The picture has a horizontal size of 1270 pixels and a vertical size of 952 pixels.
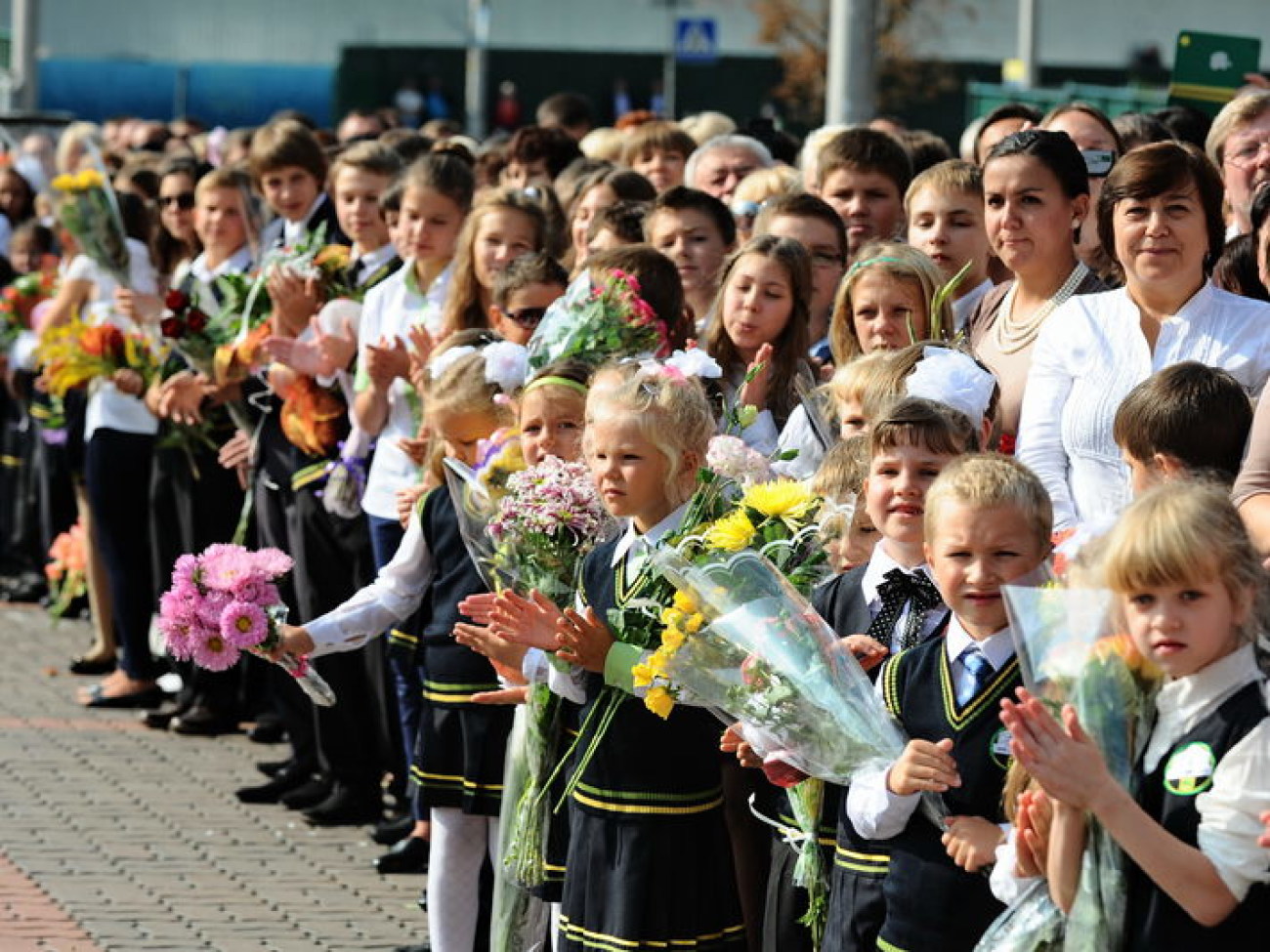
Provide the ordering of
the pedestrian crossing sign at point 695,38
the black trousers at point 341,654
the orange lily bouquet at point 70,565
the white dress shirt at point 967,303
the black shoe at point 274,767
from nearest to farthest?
the white dress shirt at point 967,303 → the black trousers at point 341,654 → the black shoe at point 274,767 → the orange lily bouquet at point 70,565 → the pedestrian crossing sign at point 695,38

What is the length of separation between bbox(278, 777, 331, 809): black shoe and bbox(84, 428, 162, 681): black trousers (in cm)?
219

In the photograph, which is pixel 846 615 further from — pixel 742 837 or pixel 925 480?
pixel 742 837

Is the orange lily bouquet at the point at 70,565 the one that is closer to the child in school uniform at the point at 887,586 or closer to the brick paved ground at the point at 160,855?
the brick paved ground at the point at 160,855

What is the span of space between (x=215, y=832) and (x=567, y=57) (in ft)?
95.1

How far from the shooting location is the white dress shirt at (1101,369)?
218 inches

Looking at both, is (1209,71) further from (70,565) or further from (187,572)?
(70,565)

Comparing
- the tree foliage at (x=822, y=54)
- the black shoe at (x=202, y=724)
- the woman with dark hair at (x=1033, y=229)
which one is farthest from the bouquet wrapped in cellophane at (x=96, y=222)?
the tree foliage at (x=822, y=54)

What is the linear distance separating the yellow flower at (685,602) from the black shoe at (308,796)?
4.27m

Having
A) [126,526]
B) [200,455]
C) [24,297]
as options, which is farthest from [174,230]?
[24,297]

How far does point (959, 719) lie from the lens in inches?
172

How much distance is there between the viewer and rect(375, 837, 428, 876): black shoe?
7973mm

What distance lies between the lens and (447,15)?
3694 centimetres

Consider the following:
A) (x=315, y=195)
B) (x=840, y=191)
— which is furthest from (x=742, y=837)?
(x=315, y=195)

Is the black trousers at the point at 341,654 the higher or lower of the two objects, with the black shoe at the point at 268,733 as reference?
higher
